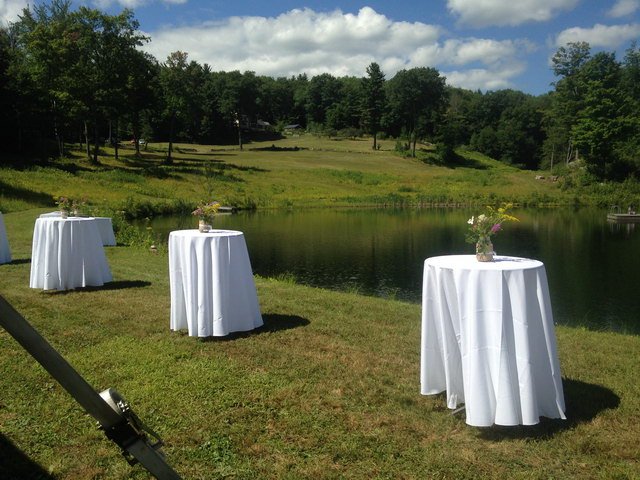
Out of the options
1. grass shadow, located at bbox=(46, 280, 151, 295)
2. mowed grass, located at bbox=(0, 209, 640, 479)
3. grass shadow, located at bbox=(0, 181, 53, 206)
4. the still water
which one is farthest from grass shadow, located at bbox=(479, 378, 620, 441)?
grass shadow, located at bbox=(0, 181, 53, 206)

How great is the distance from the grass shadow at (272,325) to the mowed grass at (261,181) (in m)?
24.8

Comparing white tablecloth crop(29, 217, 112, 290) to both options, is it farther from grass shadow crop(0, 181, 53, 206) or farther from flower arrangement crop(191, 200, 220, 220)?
grass shadow crop(0, 181, 53, 206)

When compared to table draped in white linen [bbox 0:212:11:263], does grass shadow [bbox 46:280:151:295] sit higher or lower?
lower

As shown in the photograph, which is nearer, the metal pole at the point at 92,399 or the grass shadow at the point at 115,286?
the metal pole at the point at 92,399

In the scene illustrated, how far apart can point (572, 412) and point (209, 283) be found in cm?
415

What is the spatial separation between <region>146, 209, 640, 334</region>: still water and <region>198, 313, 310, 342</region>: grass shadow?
713 cm

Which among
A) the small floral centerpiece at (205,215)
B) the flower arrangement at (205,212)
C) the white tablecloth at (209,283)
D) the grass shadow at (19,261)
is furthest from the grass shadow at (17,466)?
the grass shadow at (19,261)

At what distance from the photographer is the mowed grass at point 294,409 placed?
12.6 ft

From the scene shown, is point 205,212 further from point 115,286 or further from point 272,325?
point 115,286

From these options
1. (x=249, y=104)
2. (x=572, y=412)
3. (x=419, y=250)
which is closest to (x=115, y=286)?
(x=572, y=412)

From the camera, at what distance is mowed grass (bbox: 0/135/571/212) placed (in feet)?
126

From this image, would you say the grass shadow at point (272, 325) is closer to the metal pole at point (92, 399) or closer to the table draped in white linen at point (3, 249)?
the metal pole at point (92, 399)

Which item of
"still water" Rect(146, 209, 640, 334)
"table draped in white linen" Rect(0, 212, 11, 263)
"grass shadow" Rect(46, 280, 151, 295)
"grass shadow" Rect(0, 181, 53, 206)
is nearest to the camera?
"grass shadow" Rect(46, 280, 151, 295)

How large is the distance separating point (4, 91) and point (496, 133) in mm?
77222
